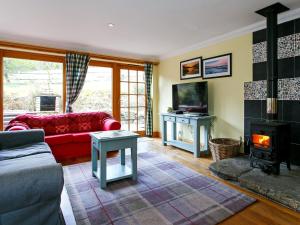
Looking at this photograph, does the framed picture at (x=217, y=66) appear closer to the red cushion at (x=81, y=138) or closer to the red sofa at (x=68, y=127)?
the red sofa at (x=68, y=127)

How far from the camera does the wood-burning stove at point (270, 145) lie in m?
2.37

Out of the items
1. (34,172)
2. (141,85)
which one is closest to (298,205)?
(34,172)

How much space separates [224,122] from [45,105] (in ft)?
12.1

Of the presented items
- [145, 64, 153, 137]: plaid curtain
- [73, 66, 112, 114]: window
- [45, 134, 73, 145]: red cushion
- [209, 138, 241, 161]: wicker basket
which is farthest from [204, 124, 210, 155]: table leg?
[45, 134, 73, 145]: red cushion

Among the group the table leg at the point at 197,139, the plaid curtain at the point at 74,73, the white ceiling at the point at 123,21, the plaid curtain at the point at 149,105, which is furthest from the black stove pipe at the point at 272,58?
the plaid curtain at the point at 74,73

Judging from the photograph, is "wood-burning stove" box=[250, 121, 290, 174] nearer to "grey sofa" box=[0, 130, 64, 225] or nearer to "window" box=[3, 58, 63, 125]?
"grey sofa" box=[0, 130, 64, 225]

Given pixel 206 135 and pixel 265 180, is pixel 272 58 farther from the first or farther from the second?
pixel 206 135

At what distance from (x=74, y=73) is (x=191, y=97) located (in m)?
2.57

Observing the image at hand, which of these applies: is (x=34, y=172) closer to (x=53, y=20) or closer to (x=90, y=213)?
(x=90, y=213)

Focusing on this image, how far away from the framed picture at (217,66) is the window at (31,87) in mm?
3113

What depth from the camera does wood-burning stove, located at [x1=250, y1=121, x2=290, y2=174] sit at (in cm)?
237

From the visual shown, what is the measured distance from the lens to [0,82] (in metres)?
3.54

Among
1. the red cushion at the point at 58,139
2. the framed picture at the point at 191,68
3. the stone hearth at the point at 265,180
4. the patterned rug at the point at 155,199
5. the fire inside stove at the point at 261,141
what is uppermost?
the framed picture at the point at 191,68

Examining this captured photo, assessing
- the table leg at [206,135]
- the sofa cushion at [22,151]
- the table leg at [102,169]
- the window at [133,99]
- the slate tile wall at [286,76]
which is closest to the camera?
the sofa cushion at [22,151]
